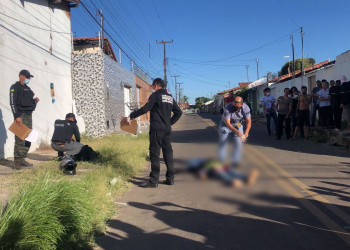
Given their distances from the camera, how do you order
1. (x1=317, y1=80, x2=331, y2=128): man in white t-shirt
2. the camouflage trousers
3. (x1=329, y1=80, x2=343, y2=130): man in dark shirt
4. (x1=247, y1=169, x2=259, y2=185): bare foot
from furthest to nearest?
(x1=317, y1=80, x2=331, y2=128): man in white t-shirt < (x1=329, y1=80, x2=343, y2=130): man in dark shirt < the camouflage trousers < (x1=247, y1=169, x2=259, y2=185): bare foot

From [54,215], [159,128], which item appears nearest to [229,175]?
[54,215]

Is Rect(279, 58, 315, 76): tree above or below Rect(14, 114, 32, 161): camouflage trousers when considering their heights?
above

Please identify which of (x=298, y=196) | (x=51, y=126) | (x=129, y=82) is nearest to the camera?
(x=298, y=196)

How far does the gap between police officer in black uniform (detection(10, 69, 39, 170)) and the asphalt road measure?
2.89 meters

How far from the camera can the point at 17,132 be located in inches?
242

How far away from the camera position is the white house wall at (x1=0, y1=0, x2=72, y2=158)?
851 cm

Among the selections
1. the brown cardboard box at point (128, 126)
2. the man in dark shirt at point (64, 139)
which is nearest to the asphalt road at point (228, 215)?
the brown cardboard box at point (128, 126)

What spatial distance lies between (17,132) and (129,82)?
18789 mm

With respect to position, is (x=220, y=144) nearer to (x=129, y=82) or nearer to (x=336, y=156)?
(x=336, y=156)

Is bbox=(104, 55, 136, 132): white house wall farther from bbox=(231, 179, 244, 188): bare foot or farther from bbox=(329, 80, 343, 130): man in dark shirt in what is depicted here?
bbox=(231, 179, 244, 188): bare foot

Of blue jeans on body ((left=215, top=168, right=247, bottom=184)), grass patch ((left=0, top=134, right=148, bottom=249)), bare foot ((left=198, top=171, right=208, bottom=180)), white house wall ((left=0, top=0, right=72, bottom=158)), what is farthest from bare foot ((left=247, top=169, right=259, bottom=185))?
white house wall ((left=0, top=0, right=72, bottom=158))

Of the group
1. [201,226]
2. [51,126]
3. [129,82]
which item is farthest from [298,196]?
[129,82]

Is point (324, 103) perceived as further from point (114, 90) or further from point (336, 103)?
point (114, 90)

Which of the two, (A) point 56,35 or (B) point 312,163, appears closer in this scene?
(B) point 312,163
